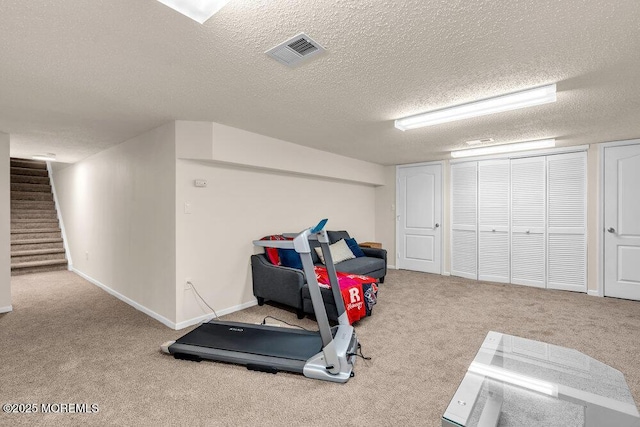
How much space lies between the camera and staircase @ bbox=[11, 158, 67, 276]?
5977mm

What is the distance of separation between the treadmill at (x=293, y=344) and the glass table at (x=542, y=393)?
3.09 ft

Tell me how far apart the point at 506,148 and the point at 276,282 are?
4090 mm

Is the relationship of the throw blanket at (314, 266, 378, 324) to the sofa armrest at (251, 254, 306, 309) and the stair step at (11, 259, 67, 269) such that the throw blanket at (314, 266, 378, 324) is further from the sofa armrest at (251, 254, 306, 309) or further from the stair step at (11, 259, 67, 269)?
the stair step at (11, 259, 67, 269)

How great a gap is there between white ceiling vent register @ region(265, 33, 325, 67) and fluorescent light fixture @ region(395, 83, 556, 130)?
5.14 ft

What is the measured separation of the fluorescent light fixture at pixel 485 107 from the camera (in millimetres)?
2373

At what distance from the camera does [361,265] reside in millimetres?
4574

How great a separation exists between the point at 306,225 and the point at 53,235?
603cm

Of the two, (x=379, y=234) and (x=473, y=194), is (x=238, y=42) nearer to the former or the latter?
(x=473, y=194)

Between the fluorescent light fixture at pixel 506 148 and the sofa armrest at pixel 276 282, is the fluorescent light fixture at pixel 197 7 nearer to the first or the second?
the sofa armrest at pixel 276 282

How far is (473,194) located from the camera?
5.38m

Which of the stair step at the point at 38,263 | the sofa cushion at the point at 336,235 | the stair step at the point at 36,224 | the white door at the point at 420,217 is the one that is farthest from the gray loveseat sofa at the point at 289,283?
the stair step at the point at 36,224

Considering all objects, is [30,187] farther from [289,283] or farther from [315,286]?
[315,286]

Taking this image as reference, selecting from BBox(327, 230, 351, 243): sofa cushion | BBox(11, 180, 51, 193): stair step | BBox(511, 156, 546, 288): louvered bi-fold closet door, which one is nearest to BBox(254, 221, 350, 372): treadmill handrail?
BBox(327, 230, 351, 243): sofa cushion

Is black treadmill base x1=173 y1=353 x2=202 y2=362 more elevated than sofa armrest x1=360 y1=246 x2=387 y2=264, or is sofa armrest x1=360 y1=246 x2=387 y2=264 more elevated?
sofa armrest x1=360 y1=246 x2=387 y2=264
